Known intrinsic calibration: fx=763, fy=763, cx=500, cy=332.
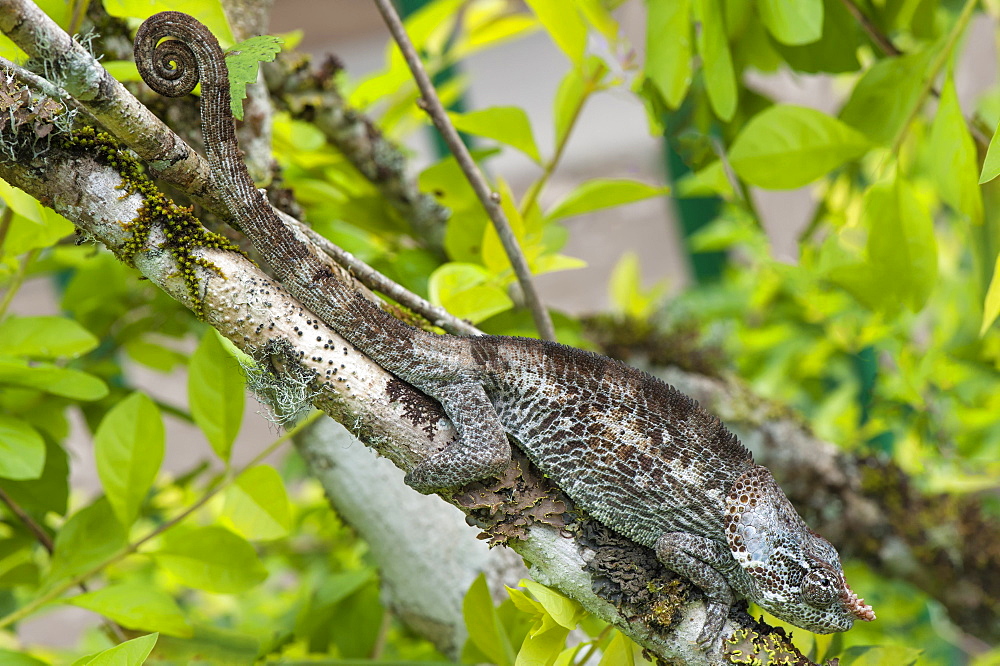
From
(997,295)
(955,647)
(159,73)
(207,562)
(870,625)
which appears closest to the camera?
(159,73)

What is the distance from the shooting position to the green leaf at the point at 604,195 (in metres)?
0.96

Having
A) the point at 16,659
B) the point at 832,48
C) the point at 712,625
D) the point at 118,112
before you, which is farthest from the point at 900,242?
the point at 16,659

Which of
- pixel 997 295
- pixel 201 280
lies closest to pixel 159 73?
pixel 201 280

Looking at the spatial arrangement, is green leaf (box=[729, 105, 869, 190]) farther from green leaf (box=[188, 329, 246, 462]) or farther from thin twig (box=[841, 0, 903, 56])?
green leaf (box=[188, 329, 246, 462])

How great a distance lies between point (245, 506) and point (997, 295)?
814 mm

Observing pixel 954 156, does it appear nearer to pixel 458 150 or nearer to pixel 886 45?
pixel 886 45

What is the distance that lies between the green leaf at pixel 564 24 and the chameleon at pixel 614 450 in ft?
1.37

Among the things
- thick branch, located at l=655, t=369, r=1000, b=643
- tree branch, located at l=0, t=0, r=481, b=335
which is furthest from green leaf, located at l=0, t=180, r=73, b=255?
thick branch, located at l=655, t=369, r=1000, b=643

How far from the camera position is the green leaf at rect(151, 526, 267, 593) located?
0.87 meters

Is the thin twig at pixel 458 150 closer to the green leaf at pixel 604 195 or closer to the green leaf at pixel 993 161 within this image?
the green leaf at pixel 604 195

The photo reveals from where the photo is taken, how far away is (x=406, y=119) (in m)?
1.50

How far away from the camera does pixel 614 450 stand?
77 cm

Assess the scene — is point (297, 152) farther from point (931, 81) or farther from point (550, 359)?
point (931, 81)

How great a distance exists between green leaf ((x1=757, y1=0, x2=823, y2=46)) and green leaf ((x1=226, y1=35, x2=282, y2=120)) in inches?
22.3
